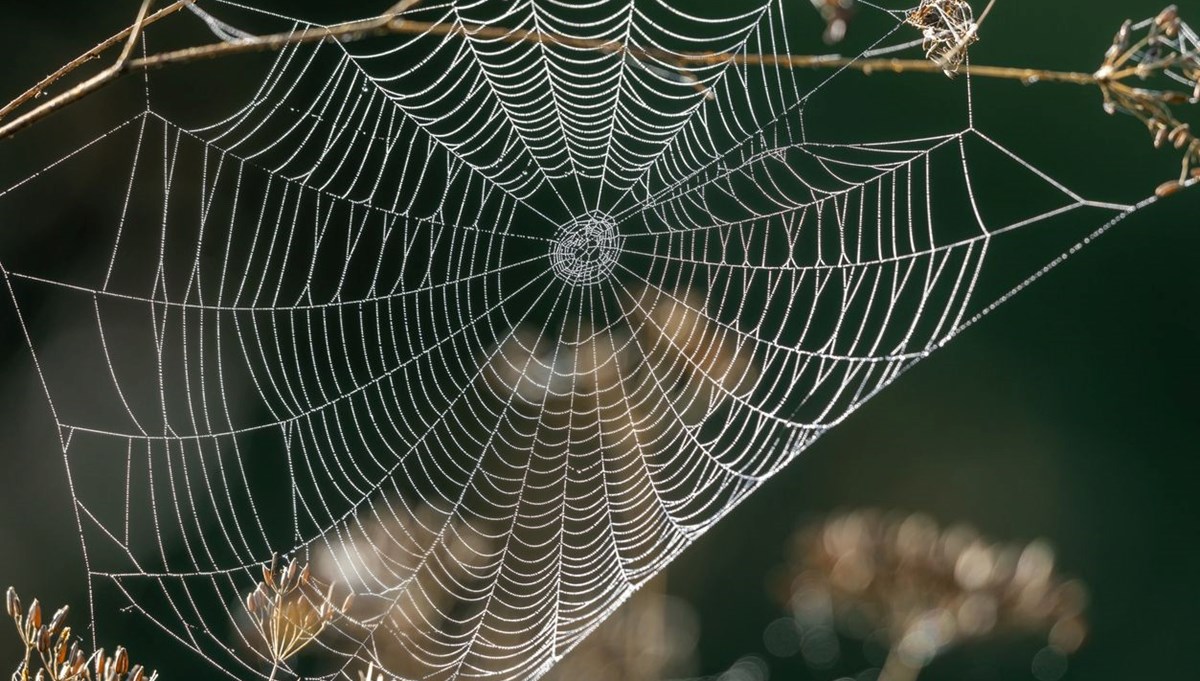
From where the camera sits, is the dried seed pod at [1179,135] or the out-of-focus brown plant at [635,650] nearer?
the dried seed pod at [1179,135]

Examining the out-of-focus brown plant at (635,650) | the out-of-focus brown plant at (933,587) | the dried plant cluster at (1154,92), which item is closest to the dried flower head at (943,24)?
the dried plant cluster at (1154,92)

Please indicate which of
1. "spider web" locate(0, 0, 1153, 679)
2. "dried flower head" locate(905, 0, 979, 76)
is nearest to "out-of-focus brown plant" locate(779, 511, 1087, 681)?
"spider web" locate(0, 0, 1153, 679)

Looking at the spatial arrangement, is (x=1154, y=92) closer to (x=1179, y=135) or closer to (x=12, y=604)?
(x=1179, y=135)

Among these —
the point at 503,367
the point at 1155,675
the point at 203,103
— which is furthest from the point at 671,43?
the point at 1155,675

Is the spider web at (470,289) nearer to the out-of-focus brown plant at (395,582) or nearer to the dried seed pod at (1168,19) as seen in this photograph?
the out-of-focus brown plant at (395,582)

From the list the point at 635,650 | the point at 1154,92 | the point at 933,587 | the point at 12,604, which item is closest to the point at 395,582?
the point at 635,650
